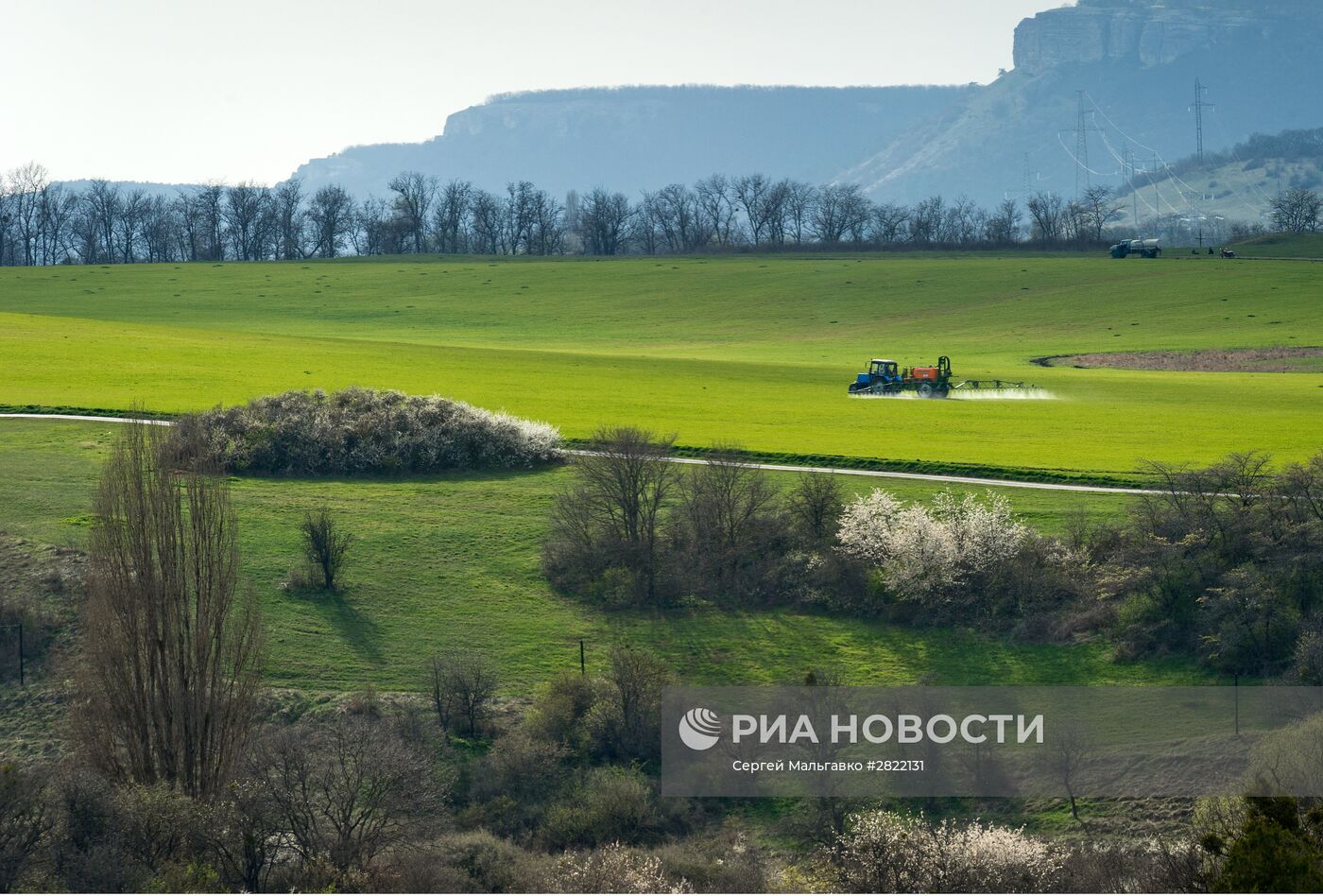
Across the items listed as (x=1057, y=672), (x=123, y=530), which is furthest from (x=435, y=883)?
(x=1057, y=672)

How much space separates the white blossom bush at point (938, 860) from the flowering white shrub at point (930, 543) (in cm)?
1035

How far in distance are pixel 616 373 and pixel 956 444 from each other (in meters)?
22.4

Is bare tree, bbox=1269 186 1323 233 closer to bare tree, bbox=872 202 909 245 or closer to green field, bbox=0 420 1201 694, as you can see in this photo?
bare tree, bbox=872 202 909 245

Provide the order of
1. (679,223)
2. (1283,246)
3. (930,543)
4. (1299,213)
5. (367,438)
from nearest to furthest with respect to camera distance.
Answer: (930,543) < (367,438) < (1283,246) < (679,223) < (1299,213)

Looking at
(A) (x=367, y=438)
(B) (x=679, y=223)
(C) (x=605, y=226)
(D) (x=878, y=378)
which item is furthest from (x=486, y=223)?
(A) (x=367, y=438)

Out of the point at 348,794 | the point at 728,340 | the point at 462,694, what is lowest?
the point at 348,794

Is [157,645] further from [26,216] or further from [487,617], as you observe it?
[26,216]

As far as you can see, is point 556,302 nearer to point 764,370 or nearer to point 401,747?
point 764,370

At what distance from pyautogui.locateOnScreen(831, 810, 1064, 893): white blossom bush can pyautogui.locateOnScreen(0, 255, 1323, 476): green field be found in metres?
20.3

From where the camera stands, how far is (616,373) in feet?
210

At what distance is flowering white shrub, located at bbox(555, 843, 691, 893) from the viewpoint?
20.1 metres

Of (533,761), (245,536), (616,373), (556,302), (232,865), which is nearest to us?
(232,865)

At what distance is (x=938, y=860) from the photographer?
20.0 meters

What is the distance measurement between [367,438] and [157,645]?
22217 mm
